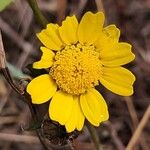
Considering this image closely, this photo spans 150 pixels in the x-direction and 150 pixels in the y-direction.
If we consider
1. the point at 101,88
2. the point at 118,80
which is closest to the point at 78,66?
the point at 118,80

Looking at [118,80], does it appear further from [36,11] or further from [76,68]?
[36,11]

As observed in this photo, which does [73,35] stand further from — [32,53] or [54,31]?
[32,53]

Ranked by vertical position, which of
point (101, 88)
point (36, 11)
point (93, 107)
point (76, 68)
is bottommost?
point (101, 88)

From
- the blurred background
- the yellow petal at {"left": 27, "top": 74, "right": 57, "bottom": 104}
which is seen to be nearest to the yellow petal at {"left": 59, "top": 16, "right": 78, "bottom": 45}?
the yellow petal at {"left": 27, "top": 74, "right": 57, "bottom": 104}

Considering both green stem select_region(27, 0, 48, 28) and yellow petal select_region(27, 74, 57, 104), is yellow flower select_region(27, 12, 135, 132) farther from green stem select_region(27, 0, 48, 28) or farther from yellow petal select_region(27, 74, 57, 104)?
green stem select_region(27, 0, 48, 28)

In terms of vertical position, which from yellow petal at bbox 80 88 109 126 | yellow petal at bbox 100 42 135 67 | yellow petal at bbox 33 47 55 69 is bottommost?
yellow petal at bbox 80 88 109 126
